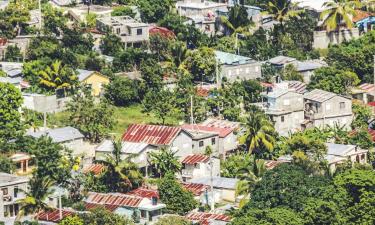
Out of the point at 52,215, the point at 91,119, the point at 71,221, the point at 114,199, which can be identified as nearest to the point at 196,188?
the point at 114,199

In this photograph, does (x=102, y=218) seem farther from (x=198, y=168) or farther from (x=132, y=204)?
(x=198, y=168)

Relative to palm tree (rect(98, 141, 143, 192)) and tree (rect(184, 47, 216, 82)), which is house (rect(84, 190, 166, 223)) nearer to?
palm tree (rect(98, 141, 143, 192))

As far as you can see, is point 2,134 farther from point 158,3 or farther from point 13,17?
point 158,3

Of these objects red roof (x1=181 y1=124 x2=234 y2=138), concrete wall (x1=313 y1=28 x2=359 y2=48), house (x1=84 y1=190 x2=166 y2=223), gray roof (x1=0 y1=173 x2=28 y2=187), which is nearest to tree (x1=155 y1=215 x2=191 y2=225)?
house (x1=84 y1=190 x2=166 y2=223)

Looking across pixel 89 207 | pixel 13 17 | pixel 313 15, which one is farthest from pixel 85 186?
pixel 313 15

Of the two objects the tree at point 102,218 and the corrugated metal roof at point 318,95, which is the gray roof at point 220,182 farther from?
the corrugated metal roof at point 318,95
